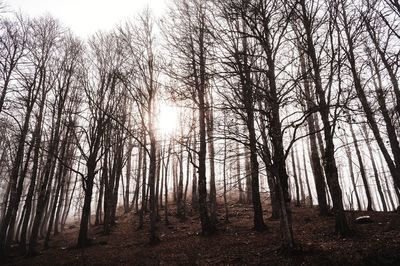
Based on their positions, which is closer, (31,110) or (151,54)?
(151,54)

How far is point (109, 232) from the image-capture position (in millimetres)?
16156

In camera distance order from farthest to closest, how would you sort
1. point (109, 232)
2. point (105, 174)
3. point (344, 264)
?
1. point (105, 174)
2. point (109, 232)
3. point (344, 264)

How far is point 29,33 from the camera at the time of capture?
1445cm

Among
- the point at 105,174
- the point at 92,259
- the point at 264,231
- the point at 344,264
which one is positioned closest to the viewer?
the point at 344,264

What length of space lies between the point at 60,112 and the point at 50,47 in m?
4.02

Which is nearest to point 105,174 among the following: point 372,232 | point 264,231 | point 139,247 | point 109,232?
point 109,232

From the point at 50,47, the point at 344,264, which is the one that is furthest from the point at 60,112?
the point at 344,264

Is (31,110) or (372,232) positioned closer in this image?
(372,232)

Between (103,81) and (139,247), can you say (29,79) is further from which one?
(139,247)

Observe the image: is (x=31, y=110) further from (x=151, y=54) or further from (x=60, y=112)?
(x=151, y=54)

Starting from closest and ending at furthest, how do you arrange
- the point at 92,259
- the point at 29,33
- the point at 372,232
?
the point at 372,232, the point at 92,259, the point at 29,33

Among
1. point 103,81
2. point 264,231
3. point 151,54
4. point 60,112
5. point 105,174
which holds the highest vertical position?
point 151,54

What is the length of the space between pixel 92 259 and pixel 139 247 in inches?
74.5

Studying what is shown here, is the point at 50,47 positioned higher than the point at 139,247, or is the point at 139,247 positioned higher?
the point at 50,47
